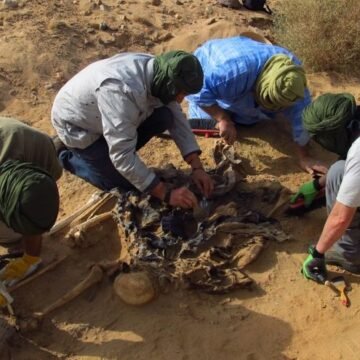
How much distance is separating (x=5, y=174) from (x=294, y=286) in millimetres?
1812

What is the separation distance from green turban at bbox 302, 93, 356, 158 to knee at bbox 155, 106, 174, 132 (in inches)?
38.6

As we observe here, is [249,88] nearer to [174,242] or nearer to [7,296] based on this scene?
[174,242]

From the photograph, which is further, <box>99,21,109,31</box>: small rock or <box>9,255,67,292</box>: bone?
<box>99,21,109,31</box>: small rock

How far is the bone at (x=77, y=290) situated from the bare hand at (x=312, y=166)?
1.84 metres

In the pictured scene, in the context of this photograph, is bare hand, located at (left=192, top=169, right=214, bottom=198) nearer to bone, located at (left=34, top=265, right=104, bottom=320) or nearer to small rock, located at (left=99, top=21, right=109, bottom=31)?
bone, located at (left=34, top=265, right=104, bottom=320)

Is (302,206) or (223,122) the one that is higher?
(223,122)

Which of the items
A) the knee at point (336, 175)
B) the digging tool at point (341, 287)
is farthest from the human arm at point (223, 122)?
the digging tool at point (341, 287)

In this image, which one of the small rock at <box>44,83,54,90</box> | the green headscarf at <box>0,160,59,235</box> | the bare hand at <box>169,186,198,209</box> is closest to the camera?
the green headscarf at <box>0,160,59,235</box>

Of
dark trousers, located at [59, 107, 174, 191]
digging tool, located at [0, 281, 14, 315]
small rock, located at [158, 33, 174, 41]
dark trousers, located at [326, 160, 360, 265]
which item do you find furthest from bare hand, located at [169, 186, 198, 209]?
small rock, located at [158, 33, 174, 41]

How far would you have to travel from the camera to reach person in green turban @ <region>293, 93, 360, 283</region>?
3.00m

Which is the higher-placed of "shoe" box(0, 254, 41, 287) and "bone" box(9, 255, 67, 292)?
"shoe" box(0, 254, 41, 287)

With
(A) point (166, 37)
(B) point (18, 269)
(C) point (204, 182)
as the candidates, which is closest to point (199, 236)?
(C) point (204, 182)

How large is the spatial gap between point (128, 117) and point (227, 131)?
1.13m

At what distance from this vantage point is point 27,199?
283cm
